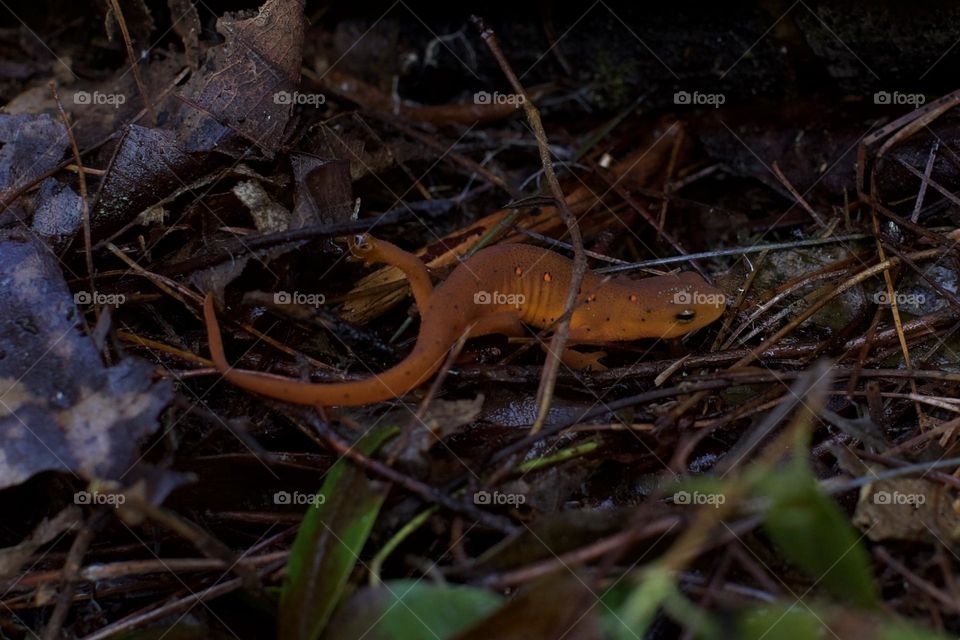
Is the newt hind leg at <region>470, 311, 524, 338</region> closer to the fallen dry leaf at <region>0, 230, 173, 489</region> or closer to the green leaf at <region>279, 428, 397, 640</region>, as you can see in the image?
the green leaf at <region>279, 428, 397, 640</region>

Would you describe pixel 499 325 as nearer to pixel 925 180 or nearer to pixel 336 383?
pixel 336 383

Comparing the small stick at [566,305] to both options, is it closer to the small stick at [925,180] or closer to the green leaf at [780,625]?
the green leaf at [780,625]

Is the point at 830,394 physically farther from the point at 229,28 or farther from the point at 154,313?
the point at 229,28

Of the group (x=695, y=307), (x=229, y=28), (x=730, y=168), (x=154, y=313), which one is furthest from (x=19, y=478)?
(x=730, y=168)

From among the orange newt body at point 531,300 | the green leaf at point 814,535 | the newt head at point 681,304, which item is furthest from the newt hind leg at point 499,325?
the green leaf at point 814,535

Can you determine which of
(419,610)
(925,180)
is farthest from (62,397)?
(925,180)

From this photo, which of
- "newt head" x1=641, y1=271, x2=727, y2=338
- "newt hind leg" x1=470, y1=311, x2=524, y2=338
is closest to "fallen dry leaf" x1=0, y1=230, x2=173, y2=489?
"newt hind leg" x1=470, y1=311, x2=524, y2=338
